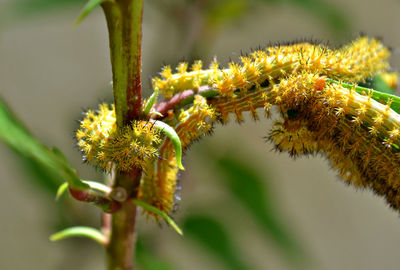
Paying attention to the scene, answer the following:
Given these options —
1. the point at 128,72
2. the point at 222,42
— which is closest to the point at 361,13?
the point at 222,42

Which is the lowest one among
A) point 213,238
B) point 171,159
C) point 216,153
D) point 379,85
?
point 213,238

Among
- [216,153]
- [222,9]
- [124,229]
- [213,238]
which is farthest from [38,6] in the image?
[124,229]

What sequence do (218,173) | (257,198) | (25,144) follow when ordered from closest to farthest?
(25,144) → (257,198) → (218,173)

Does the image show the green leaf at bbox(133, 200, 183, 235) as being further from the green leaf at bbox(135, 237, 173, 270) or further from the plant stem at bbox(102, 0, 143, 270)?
the green leaf at bbox(135, 237, 173, 270)

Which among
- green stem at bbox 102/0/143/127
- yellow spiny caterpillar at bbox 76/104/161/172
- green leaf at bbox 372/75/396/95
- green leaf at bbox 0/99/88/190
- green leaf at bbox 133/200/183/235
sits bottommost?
green leaf at bbox 133/200/183/235

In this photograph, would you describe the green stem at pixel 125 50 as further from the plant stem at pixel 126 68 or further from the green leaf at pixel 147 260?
the green leaf at pixel 147 260

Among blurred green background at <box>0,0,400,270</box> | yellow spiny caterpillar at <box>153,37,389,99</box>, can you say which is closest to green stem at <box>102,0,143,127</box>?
yellow spiny caterpillar at <box>153,37,389,99</box>

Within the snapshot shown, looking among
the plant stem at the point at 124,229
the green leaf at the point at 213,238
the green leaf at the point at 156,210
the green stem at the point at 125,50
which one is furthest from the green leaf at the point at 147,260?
the green stem at the point at 125,50

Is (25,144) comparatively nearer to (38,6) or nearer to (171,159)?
(171,159)
